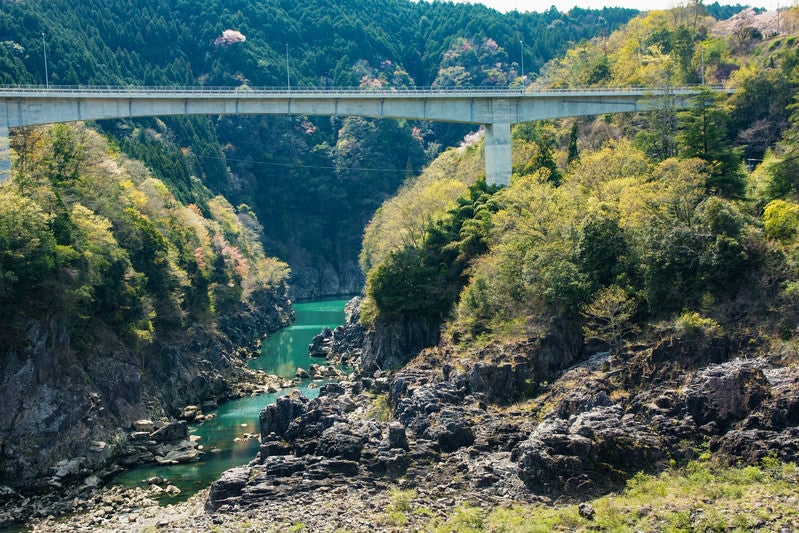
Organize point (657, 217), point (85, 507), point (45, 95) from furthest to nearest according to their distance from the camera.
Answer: point (45, 95), point (657, 217), point (85, 507)

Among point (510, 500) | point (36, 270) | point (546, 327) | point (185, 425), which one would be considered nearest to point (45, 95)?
point (36, 270)

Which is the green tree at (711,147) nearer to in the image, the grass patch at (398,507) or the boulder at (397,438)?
the boulder at (397,438)

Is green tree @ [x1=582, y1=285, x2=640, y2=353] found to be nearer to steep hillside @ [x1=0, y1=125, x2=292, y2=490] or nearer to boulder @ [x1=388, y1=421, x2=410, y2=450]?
boulder @ [x1=388, y1=421, x2=410, y2=450]

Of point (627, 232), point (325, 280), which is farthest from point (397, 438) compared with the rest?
point (325, 280)

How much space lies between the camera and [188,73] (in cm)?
19675

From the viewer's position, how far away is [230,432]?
65.6 metres

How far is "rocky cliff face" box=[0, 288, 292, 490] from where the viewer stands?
2164 inches

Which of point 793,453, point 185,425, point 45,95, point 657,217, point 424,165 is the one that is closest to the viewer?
point 793,453

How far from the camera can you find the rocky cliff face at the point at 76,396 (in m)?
55.0

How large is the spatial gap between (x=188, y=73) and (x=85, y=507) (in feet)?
515

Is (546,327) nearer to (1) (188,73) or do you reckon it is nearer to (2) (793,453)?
(2) (793,453)

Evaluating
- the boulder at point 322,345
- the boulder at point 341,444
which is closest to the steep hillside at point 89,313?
the boulder at point 322,345

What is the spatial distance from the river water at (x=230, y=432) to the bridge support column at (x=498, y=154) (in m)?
22.6

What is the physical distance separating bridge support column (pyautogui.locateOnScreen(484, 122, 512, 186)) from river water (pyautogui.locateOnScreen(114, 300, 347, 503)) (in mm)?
22639
